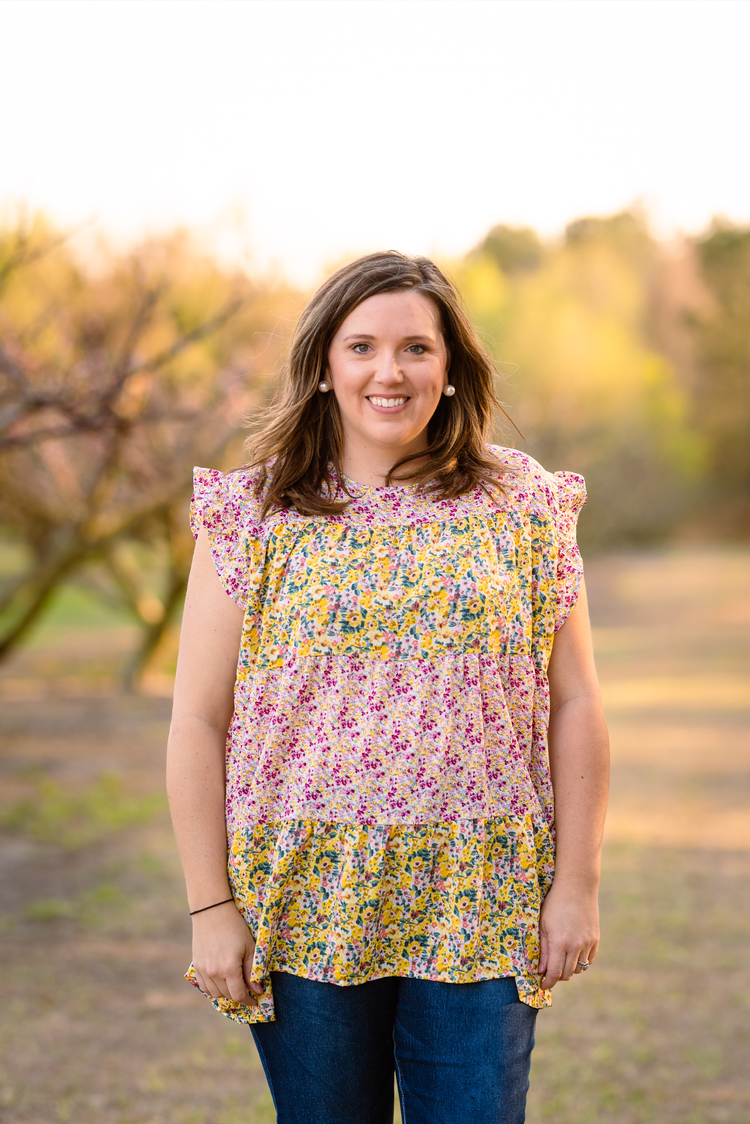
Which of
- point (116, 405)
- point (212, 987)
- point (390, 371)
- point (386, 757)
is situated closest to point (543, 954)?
point (386, 757)

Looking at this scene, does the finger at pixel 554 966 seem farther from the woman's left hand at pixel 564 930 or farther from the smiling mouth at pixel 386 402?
the smiling mouth at pixel 386 402

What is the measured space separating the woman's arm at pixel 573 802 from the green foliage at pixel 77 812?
4.95 metres

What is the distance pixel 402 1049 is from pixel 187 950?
319 centimetres

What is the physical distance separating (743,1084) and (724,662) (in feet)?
35.9

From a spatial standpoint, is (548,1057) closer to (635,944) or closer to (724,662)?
(635,944)

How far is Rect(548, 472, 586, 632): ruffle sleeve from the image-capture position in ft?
5.61

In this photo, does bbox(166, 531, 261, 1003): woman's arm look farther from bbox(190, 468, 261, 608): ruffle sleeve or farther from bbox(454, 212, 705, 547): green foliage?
bbox(454, 212, 705, 547): green foliage

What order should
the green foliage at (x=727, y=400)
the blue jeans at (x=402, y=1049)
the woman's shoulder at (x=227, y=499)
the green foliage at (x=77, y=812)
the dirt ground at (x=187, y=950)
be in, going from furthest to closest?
the green foliage at (x=727, y=400) < the green foliage at (x=77, y=812) < the dirt ground at (x=187, y=950) < the woman's shoulder at (x=227, y=499) < the blue jeans at (x=402, y=1049)

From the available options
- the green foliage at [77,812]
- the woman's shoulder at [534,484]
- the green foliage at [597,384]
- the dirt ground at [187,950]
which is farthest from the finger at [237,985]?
the green foliage at [597,384]

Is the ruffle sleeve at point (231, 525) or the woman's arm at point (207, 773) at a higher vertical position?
the ruffle sleeve at point (231, 525)

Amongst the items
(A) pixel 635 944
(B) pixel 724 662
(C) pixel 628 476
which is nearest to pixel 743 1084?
(A) pixel 635 944

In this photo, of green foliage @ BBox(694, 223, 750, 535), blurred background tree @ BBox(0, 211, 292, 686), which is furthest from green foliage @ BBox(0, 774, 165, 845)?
green foliage @ BBox(694, 223, 750, 535)

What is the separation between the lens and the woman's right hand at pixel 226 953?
1.63 m

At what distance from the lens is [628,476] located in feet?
93.9
